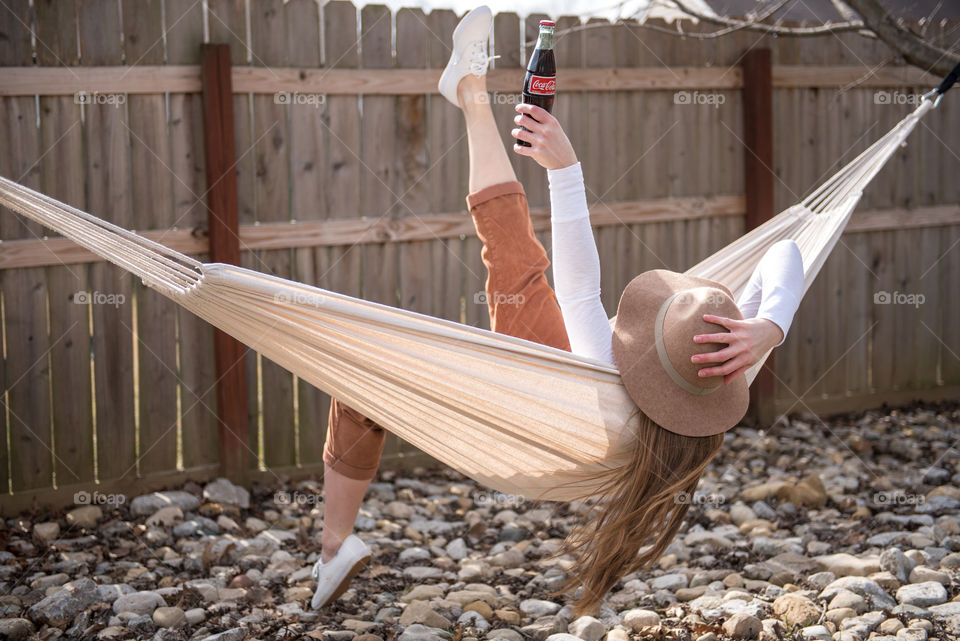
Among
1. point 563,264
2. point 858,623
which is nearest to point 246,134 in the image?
point 563,264

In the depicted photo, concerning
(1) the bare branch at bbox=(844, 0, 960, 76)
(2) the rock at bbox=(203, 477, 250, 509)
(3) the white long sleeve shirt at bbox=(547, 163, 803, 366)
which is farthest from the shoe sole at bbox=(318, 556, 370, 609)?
(1) the bare branch at bbox=(844, 0, 960, 76)

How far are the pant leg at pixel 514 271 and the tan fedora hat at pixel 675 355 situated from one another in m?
0.26

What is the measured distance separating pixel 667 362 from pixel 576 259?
0.80 ft

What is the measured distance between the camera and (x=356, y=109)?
325 cm

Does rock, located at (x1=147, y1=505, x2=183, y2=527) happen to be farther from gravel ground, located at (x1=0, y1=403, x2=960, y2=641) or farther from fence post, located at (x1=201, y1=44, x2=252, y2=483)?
fence post, located at (x1=201, y1=44, x2=252, y2=483)

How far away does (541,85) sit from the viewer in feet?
5.86

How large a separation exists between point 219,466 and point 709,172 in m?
2.28

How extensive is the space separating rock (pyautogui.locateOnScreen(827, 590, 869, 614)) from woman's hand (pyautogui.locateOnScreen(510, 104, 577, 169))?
1.24 m

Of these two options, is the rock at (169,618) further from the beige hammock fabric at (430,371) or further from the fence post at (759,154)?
the fence post at (759,154)

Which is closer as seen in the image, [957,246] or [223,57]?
[223,57]

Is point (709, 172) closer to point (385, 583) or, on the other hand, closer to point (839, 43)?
Answer: point (839, 43)

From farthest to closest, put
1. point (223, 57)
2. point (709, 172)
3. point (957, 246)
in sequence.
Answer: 1. point (957, 246)
2. point (709, 172)
3. point (223, 57)
